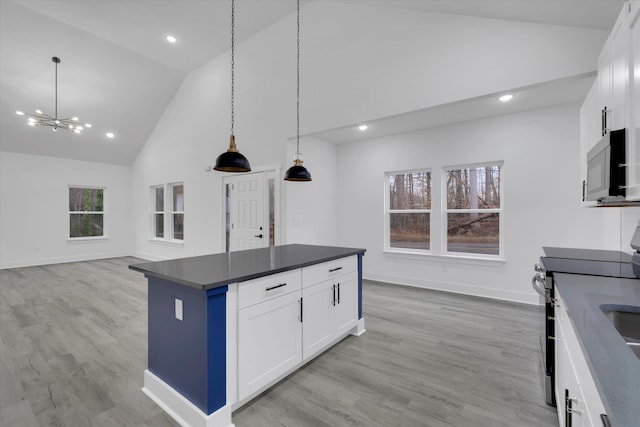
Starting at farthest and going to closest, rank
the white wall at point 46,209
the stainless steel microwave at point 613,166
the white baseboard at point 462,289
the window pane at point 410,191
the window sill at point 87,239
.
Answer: the window sill at point 87,239, the white wall at point 46,209, the window pane at point 410,191, the white baseboard at point 462,289, the stainless steel microwave at point 613,166

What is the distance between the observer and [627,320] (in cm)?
126

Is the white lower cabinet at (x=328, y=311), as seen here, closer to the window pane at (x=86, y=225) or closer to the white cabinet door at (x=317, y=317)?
Result: the white cabinet door at (x=317, y=317)

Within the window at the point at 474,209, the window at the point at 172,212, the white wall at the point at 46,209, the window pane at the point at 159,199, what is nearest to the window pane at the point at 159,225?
the window at the point at 172,212

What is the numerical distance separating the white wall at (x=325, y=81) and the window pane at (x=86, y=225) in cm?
226

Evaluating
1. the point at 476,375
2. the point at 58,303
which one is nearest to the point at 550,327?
the point at 476,375

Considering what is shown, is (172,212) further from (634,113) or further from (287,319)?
(634,113)

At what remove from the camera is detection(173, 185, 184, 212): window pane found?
7121 millimetres

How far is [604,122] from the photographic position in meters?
1.79

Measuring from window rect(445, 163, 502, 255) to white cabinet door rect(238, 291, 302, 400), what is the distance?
3360mm

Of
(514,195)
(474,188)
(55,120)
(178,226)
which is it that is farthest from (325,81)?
(178,226)

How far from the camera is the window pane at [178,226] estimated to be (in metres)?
7.11

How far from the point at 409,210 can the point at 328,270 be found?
9.62 feet

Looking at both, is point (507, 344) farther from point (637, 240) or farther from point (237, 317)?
point (237, 317)

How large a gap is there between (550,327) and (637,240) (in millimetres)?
900
